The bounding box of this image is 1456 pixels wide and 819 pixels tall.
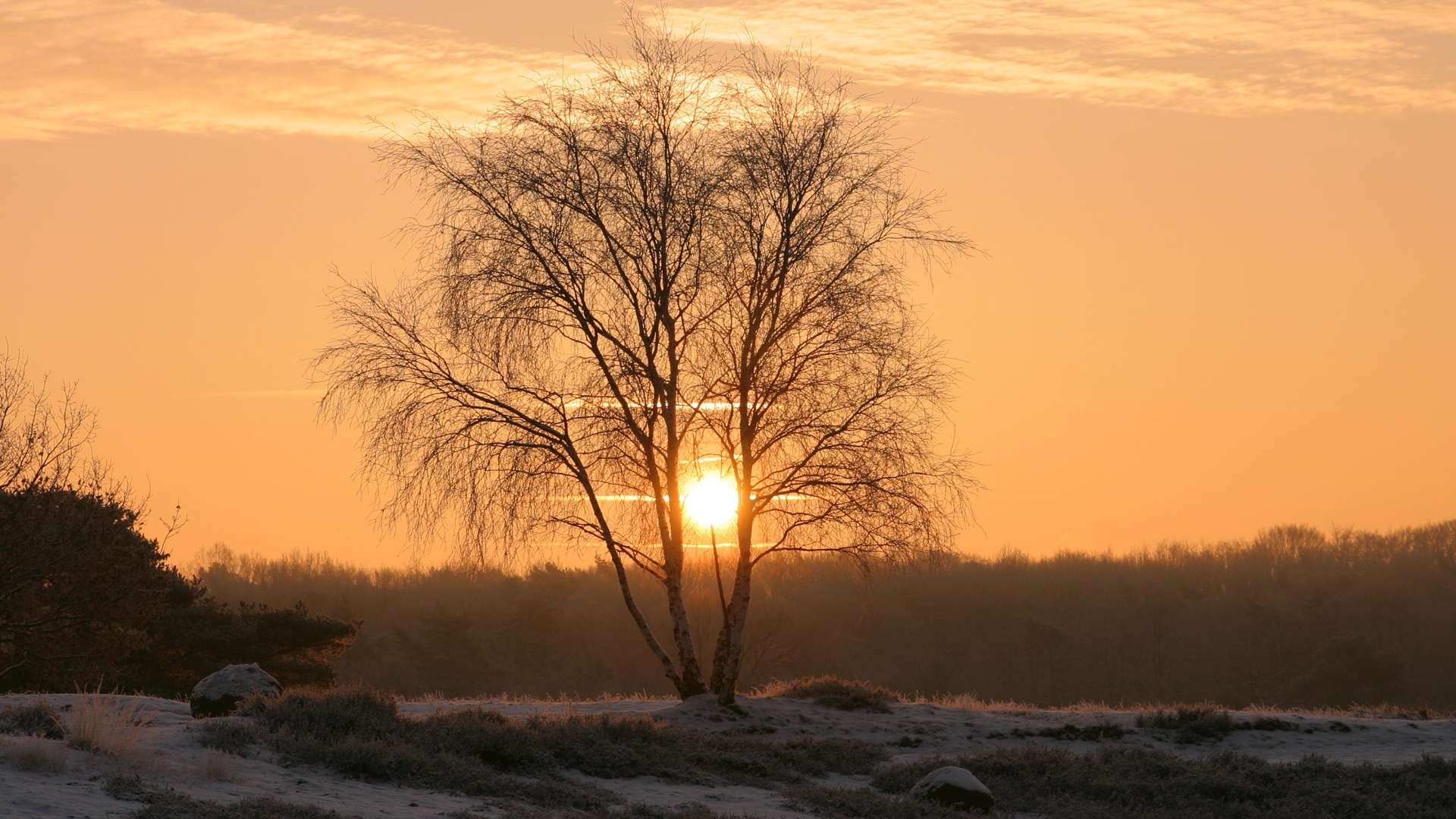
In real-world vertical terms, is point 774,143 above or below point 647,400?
above

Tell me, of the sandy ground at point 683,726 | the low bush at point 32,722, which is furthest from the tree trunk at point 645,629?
the low bush at point 32,722

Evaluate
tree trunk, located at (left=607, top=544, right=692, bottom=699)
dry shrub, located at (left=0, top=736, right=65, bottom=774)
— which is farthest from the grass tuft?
tree trunk, located at (left=607, top=544, right=692, bottom=699)

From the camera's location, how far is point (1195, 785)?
18.2m

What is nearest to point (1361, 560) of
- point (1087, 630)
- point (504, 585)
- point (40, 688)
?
point (1087, 630)

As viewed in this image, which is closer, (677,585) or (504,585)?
(677,585)

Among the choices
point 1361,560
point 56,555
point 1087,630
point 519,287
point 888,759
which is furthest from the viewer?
point 1361,560

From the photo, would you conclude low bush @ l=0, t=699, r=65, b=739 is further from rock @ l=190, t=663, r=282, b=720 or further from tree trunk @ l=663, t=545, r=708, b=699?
tree trunk @ l=663, t=545, r=708, b=699

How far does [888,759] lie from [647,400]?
7.26 metres

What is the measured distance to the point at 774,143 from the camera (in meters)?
23.9

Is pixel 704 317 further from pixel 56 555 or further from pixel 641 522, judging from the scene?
pixel 56 555

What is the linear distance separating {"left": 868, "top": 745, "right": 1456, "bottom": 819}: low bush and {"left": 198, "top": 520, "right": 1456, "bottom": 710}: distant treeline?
114 ft

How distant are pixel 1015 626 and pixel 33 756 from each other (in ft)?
191

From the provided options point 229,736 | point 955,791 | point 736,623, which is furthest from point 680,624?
point 229,736

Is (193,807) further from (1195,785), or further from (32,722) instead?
(1195,785)
